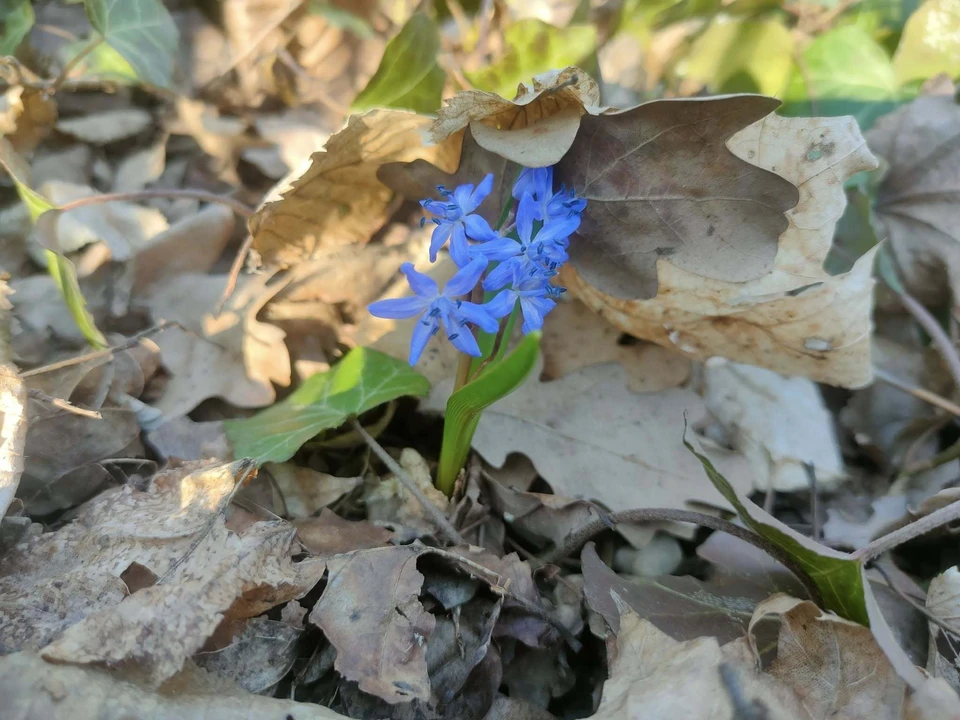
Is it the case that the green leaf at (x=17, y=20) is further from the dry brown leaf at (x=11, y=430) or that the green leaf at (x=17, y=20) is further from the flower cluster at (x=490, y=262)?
the flower cluster at (x=490, y=262)

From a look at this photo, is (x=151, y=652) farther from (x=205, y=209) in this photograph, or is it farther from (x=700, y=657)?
(x=205, y=209)

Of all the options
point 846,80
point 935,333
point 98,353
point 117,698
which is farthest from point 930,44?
point 117,698

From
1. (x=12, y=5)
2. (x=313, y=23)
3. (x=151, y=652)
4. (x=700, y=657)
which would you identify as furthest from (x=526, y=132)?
(x=12, y=5)

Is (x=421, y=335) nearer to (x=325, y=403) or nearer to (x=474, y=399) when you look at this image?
(x=474, y=399)

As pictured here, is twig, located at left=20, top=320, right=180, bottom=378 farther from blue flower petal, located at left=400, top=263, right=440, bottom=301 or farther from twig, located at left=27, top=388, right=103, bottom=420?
blue flower petal, located at left=400, top=263, right=440, bottom=301

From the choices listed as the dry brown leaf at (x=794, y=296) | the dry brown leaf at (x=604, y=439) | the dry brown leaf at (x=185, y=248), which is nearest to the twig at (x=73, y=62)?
the dry brown leaf at (x=185, y=248)
